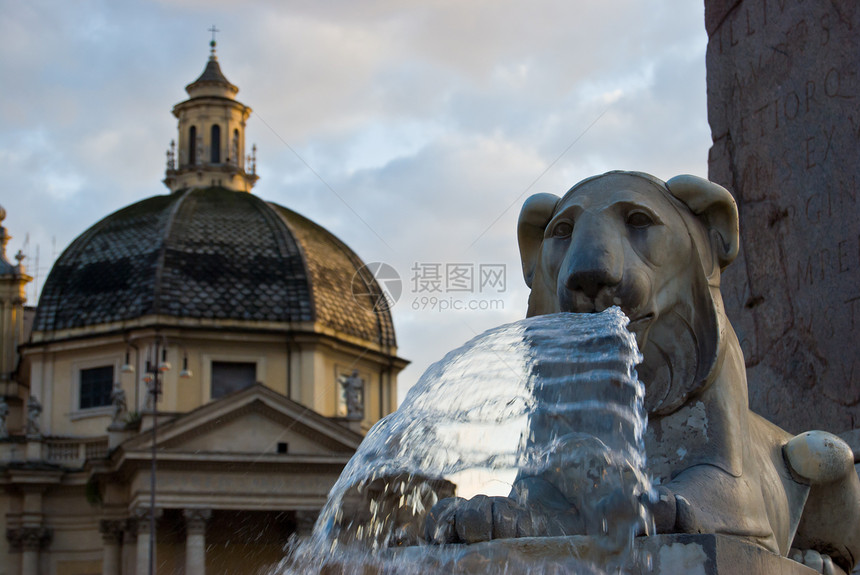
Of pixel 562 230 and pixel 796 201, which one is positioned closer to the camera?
pixel 562 230

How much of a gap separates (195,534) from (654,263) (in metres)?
38.2

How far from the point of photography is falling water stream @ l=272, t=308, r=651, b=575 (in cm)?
341

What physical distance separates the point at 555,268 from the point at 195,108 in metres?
53.2

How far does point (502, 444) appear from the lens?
12.7 ft

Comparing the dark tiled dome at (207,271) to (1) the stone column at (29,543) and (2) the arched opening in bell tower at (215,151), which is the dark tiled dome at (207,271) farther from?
(1) the stone column at (29,543)

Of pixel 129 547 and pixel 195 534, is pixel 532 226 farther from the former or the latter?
pixel 129 547

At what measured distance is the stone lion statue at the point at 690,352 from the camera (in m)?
3.68

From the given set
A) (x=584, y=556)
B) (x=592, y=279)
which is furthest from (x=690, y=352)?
(x=584, y=556)

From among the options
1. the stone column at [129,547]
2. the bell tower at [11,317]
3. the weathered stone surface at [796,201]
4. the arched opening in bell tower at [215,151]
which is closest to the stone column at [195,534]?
the stone column at [129,547]

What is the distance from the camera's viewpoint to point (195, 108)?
55.7 m

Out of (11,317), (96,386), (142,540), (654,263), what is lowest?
(142,540)

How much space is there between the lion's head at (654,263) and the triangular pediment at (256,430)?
37.1 meters

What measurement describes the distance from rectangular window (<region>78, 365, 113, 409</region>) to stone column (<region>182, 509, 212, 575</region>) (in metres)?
7.33

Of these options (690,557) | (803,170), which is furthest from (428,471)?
(803,170)
